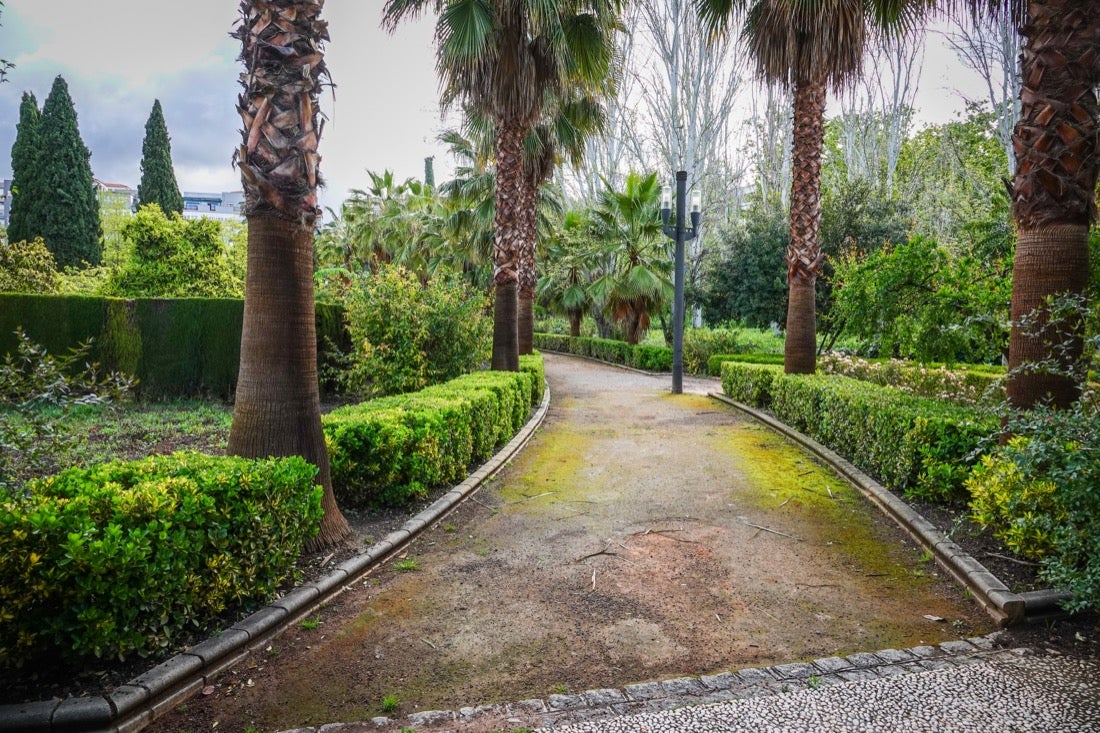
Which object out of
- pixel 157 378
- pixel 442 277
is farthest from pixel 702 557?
pixel 157 378

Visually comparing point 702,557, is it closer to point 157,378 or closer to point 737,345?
point 157,378

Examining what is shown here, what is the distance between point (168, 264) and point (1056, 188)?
19887mm

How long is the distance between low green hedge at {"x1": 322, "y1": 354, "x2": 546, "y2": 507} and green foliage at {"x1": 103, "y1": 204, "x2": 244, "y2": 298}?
14090mm

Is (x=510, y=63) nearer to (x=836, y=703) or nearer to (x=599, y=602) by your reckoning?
(x=599, y=602)

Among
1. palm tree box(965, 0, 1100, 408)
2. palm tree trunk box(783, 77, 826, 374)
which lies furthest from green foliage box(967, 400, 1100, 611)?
palm tree trunk box(783, 77, 826, 374)

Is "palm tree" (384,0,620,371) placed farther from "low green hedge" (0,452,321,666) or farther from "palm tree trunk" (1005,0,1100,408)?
"low green hedge" (0,452,321,666)

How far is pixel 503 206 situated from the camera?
36.0ft

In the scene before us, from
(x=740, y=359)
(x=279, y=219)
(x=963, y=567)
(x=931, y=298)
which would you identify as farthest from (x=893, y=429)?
(x=740, y=359)

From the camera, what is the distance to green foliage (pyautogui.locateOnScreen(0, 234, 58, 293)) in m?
16.2

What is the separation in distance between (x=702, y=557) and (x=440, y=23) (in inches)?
338

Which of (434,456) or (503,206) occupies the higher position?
(503,206)

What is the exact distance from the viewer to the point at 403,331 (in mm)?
9461

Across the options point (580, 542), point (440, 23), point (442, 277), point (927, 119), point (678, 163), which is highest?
point (927, 119)

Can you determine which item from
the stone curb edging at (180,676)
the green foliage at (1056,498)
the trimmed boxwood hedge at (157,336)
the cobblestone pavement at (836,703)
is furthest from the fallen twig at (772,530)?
the trimmed boxwood hedge at (157,336)
